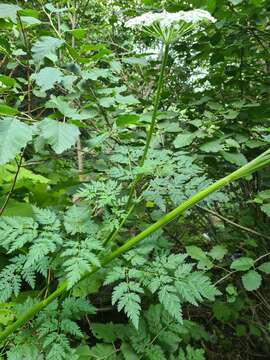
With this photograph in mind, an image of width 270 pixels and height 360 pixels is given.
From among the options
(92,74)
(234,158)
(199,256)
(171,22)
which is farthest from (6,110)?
(199,256)

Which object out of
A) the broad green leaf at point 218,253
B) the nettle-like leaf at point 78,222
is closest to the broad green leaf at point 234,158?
the broad green leaf at point 218,253

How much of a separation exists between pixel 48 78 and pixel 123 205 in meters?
0.49

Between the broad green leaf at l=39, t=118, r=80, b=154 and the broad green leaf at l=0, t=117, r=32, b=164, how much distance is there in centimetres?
6

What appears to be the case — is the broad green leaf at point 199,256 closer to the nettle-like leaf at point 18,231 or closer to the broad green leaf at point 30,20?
the nettle-like leaf at point 18,231

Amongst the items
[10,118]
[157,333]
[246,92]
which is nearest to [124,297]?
[157,333]

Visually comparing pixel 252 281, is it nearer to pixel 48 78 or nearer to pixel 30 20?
pixel 48 78

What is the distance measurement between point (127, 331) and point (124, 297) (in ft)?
1.65

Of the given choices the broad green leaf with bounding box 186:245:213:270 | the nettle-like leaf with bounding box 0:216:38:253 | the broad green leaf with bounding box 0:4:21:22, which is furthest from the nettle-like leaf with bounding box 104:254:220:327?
the broad green leaf with bounding box 0:4:21:22

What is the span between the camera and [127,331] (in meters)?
1.53

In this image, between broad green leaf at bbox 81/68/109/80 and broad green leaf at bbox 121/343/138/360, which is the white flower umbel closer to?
broad green leaf at bbox 81/68/109/80

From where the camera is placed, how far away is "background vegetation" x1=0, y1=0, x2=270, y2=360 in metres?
1.14

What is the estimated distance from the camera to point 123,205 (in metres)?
1.33

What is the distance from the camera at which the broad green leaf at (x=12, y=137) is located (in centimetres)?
95

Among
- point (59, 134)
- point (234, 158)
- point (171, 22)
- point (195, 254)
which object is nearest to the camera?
point (171, 22)
